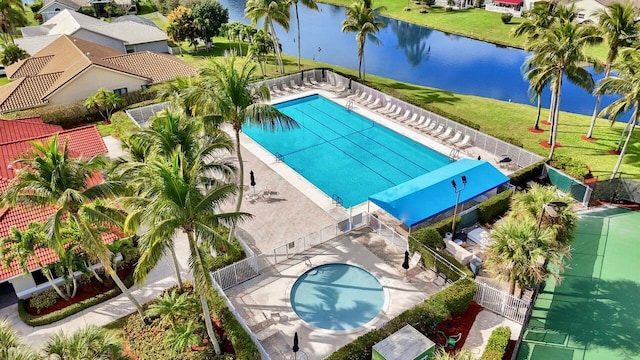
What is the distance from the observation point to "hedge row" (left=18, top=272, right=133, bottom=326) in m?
18.0

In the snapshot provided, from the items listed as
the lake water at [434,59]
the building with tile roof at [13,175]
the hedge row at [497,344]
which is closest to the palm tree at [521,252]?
the hedge row at [497,344]

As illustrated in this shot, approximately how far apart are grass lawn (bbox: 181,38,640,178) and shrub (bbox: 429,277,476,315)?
14845 mm

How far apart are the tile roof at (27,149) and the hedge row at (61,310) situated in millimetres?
1680

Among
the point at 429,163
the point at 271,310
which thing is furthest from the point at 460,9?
the point at 271,310

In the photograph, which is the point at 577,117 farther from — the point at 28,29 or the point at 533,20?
the point at 28,29

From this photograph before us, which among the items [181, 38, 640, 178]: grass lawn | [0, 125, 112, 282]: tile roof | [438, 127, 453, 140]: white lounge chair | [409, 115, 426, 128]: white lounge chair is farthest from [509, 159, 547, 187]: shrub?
[0, 125, 112, 282]: tile roof

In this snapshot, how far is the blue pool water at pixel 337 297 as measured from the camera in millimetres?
18000

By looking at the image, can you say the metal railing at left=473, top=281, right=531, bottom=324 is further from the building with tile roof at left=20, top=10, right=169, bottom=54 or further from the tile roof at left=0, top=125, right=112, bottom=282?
the building with tile roof at left=20, top=10, right=169, bottom=54

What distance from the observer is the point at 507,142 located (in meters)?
29.1

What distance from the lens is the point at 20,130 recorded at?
1132 inches

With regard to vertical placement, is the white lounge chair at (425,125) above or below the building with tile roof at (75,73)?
below

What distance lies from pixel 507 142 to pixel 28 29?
6710cm

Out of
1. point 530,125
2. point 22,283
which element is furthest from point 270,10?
point 22,283

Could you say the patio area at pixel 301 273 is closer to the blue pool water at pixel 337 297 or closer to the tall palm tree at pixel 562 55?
the blue pool water at pixel 337 297
